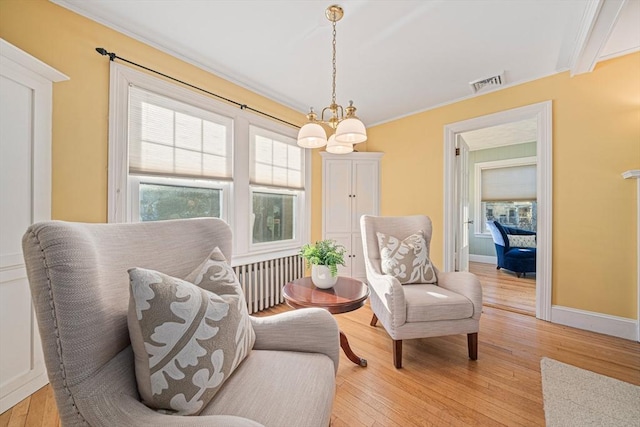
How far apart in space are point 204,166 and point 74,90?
0.96 m

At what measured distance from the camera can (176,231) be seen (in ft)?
3.57

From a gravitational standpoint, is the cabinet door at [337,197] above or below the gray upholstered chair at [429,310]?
above

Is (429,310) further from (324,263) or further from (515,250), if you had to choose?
(515,250)

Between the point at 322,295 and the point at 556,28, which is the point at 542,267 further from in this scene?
the point at 322,295

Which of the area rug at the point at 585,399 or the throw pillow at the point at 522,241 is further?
the throw pillow at the point at 522,241

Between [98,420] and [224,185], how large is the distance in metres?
2.15

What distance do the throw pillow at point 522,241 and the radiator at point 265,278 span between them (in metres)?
3.93

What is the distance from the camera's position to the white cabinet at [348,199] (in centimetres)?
360

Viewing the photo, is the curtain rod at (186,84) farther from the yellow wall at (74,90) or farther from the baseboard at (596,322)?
the baseboard at (596,322)

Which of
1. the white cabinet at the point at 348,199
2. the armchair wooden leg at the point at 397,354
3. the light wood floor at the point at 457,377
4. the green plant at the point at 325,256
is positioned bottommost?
the light wood floor at the point at 457,377

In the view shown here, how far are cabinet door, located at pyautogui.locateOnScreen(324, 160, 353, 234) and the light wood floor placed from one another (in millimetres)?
1495

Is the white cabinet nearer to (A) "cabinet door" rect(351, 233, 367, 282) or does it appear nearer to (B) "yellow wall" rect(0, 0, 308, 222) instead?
(A) "cabinet door" rect(351, 233, 367, 282)

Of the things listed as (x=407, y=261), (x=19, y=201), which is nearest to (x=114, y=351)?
(x=19, y=201)

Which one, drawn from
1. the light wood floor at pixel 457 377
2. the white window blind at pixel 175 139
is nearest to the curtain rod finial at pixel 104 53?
the white window blind at pixel 175 139
